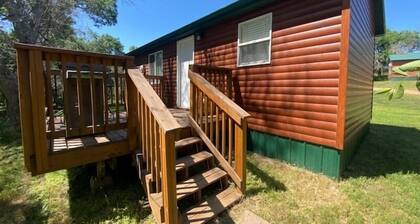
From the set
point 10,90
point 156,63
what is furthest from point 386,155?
point 10,90

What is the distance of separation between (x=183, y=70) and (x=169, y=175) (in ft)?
20.2

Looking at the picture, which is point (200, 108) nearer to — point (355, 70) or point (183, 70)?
point (355, 70)

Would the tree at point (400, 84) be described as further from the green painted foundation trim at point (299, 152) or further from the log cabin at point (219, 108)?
the green painted foundation trim at point (299, 152)

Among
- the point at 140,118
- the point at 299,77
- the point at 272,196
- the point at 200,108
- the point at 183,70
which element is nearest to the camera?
the point at 140,118

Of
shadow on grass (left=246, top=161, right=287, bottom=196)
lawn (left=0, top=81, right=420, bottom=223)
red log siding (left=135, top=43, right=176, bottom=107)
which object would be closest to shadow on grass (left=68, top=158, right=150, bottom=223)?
lawn (left=0, top=81, right=420, bottom=223)

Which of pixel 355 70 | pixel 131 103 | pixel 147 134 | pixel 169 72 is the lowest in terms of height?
pixel 147 134

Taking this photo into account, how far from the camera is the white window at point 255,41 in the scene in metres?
5.18

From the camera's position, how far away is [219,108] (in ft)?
13.2

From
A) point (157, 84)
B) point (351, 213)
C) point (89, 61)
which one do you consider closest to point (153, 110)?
point (89, 61)

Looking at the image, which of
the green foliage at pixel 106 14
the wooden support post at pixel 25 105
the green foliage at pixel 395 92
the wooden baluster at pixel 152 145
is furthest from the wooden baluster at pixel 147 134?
the green foliage at pixel 106 14

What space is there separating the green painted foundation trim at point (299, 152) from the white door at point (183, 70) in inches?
127

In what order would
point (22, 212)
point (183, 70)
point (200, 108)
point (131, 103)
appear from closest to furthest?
point (131, 103) → point (22, 212) → point (200, 108) → point (183, 70)

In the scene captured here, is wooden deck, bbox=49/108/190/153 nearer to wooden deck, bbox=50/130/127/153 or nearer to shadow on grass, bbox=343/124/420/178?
wooden deck, bbox=50/130/127/153

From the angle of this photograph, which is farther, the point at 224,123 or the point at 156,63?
the point at 156,63
